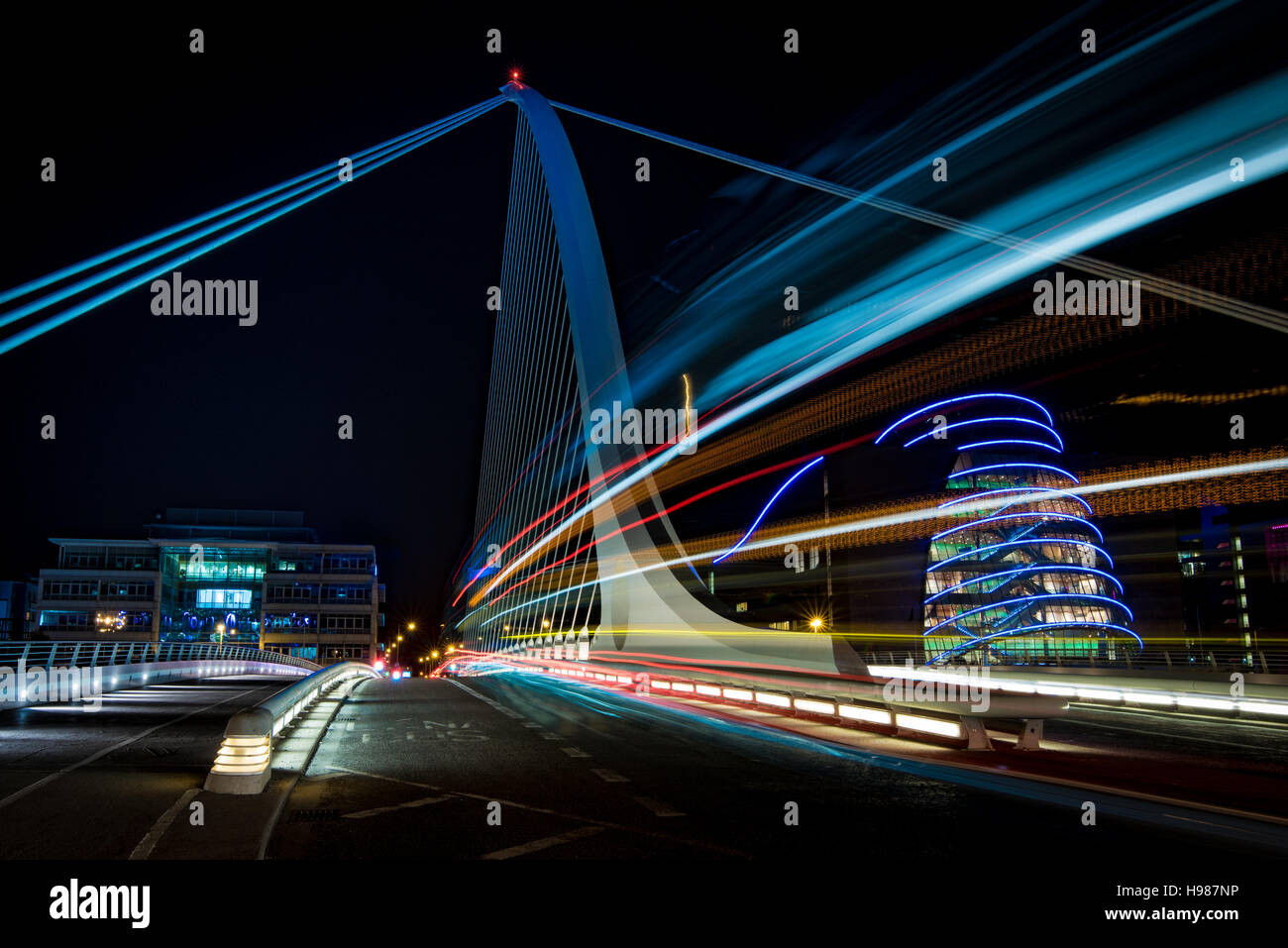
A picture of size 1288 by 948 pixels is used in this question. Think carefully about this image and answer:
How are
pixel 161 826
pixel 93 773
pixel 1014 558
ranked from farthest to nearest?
pixel 1014 558 → pixel 93 773 → pixel 161 826

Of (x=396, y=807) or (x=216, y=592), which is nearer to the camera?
(x=396, y=807)

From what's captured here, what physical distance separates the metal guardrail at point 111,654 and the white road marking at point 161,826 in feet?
51.2

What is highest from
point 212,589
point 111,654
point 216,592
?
point 212,589

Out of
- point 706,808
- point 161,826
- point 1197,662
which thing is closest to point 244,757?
point 161,826

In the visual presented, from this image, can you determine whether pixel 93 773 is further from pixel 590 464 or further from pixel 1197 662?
pixel 1197 662

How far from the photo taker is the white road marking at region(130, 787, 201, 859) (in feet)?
22.2

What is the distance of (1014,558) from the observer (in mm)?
86000

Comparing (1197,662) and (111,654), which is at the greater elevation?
(111,654)

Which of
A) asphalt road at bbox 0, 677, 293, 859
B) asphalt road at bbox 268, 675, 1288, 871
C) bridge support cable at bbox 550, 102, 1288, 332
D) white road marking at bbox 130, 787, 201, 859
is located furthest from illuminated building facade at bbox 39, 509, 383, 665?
white road marking at bbox 130, 787, 201, 859

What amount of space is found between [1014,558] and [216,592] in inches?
3171

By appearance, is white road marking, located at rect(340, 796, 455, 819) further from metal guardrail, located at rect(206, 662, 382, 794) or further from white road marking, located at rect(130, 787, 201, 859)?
white road marking, located at rect(130, 787, 201, 859)
